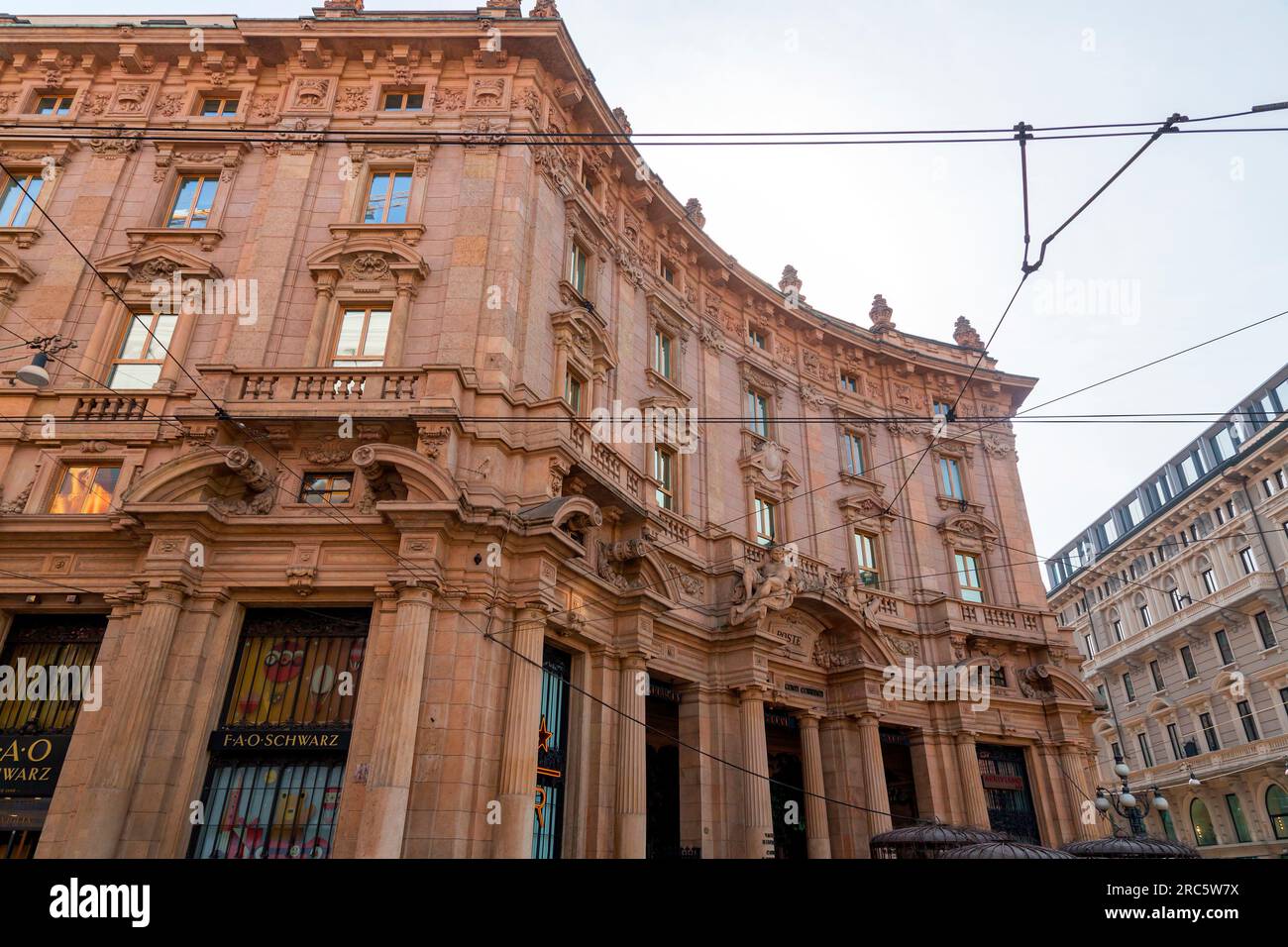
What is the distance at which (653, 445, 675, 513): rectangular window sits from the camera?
21.7 metres

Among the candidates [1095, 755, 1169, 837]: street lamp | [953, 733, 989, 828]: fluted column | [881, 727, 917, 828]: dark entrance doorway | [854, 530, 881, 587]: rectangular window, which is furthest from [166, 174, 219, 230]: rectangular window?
[1095, 755, 1169, 837]: street lamp

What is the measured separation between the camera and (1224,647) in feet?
137

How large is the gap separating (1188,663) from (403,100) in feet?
167

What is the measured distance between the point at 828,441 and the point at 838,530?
3.69 metres

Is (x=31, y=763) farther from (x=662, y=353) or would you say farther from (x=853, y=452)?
(x=853, y=452)

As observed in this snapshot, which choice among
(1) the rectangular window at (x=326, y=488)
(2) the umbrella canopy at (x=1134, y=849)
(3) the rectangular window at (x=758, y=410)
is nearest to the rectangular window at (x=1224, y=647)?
(2) the umbrella canopy at (x=1134, y=849)

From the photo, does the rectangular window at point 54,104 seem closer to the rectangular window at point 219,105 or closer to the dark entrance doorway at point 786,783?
the rectangular window at point 219,105

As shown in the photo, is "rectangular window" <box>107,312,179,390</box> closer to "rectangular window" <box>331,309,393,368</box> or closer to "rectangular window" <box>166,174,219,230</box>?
"rectangular window" <box>166,174,219,230</box>

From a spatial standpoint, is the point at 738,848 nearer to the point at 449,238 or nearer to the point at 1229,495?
the point at 449,238

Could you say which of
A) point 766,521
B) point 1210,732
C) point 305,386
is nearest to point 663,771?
point 766,521

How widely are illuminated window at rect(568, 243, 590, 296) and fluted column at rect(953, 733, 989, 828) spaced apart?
62.1ft
